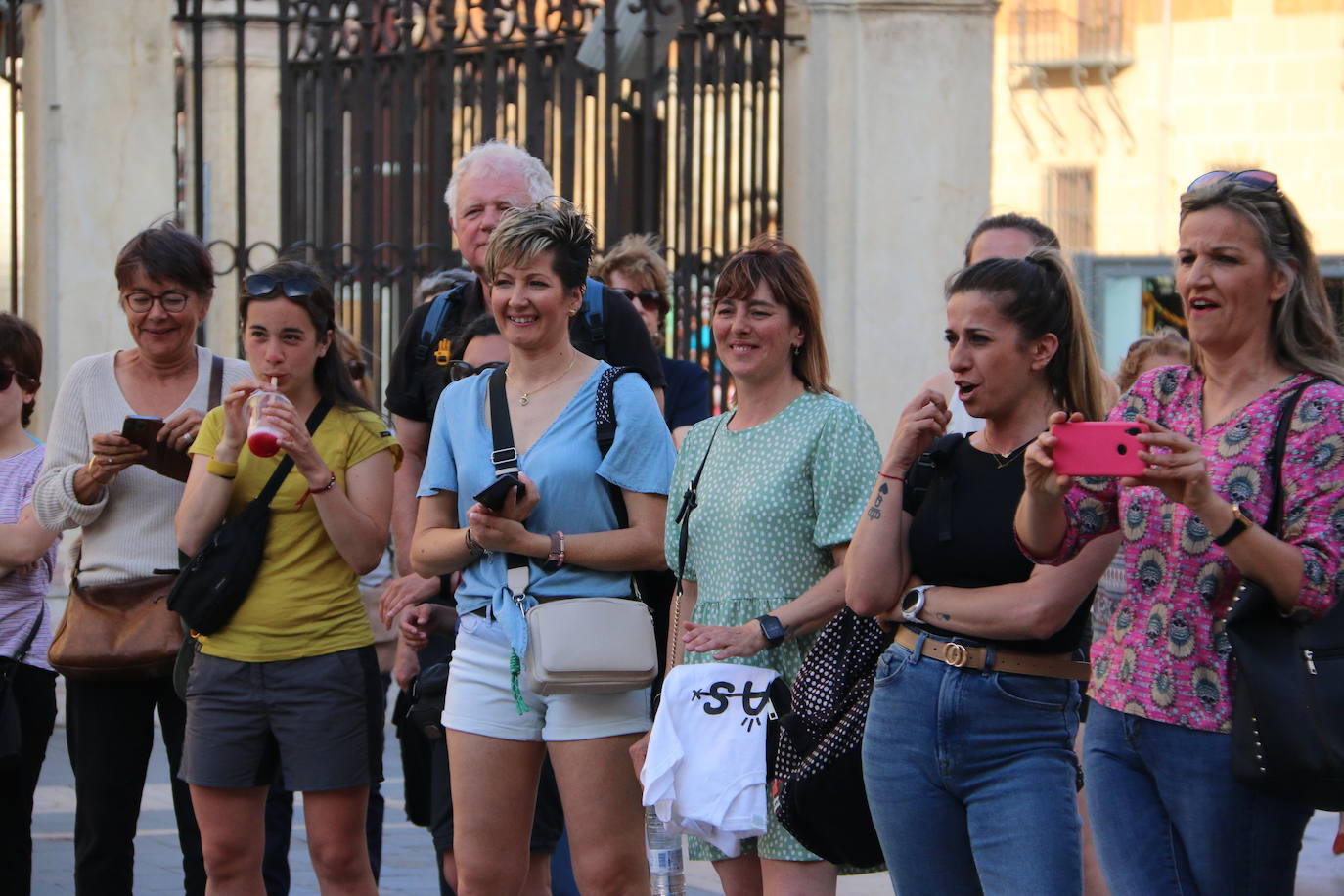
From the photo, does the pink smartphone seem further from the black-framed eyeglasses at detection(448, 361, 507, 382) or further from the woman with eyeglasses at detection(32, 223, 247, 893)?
the woman with eyeglasses at detection(32, 223, 247, 893)

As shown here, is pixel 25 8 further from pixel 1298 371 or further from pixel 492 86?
pixel 1298 371

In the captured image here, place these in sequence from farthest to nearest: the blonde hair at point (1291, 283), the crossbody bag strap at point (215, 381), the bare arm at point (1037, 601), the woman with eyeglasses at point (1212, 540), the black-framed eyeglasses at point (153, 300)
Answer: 1. the crossbody bag strap at point (215, 381)
2. the black-framed eyeglasses at point (153, 300)
3. the bare arm at point (1037, 601)
4. the blonde hair at point (1291, 283)
5. the woman with eyeglasses at point (1212, 540)

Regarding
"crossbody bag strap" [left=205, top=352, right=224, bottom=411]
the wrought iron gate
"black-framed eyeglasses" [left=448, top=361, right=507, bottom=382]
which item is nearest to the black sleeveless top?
"black-framed eyeglasses" [left=448, top=361, right=507, bottom=382]

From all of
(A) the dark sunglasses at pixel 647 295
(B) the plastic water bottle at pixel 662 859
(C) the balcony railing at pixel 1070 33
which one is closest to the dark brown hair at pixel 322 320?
(B) the plastic water bottle at pixel 662 859

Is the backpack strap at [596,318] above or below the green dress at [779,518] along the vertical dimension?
above

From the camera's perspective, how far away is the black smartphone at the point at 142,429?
193 inches

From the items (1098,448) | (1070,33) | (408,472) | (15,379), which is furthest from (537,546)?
(1070,33)

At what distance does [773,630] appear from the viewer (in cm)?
411

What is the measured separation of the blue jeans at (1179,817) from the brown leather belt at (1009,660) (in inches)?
6.3

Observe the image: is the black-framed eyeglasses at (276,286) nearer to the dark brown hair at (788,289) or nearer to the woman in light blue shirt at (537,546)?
the woman in light blue shirt at (537,546)

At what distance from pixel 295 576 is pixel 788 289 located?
1.51 meters

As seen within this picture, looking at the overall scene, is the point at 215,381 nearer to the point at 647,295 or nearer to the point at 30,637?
the point at 30,637

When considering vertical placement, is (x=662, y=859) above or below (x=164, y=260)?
below

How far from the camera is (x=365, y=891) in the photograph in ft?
15.8
